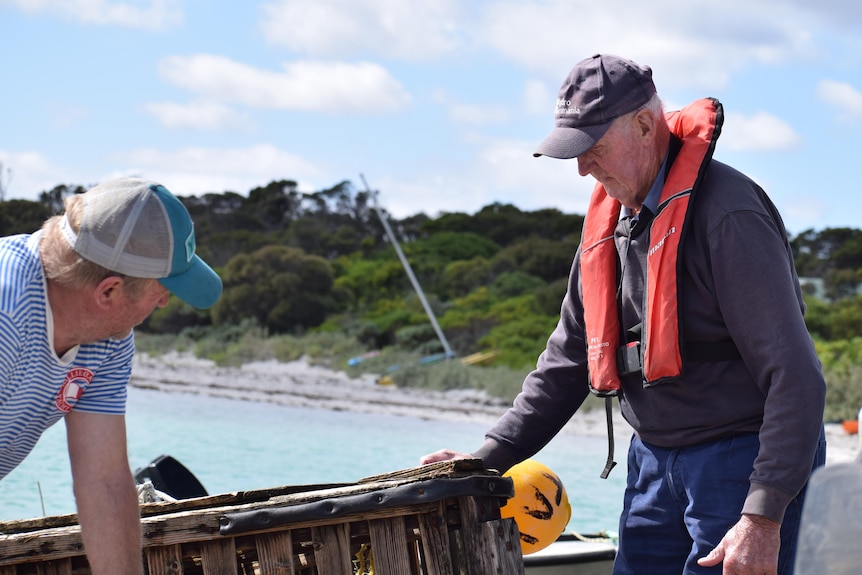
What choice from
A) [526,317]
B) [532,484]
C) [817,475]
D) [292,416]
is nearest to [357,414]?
[292,416]

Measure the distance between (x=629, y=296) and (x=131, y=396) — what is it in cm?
1973

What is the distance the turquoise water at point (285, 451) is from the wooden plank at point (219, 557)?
9012 mm

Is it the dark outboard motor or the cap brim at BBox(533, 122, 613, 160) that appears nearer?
the cap brim at BBox(533, 122, 613, 160)

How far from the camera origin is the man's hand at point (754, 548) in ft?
8.23

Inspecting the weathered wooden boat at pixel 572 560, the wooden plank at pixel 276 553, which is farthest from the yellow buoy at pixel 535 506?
the wooden plank at pixel 276 553

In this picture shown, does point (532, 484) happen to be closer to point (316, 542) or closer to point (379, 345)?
point (316, 542)

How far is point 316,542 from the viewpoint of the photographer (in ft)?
8.34

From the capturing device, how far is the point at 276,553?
99.9 inches

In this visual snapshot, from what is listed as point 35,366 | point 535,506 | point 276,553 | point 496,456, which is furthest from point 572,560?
point 35,366

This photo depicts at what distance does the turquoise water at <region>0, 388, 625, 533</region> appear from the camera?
42.0 ft

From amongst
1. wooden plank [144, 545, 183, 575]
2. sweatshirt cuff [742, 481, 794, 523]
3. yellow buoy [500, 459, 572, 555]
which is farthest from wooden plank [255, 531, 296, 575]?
yellow buoy [500, 459, 572, 555]

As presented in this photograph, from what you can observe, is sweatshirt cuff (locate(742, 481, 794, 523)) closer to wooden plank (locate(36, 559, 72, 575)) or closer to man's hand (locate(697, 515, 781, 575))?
man's hand (locate(697, 515, 781, 575))

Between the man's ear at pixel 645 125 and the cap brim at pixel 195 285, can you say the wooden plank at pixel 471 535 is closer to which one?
the cap brim at pixel 195 285

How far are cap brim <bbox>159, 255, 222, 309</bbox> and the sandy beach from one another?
13434 millimetres
